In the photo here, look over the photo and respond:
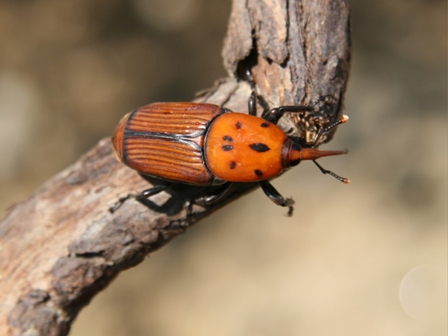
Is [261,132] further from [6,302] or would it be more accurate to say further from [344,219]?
[344,219]

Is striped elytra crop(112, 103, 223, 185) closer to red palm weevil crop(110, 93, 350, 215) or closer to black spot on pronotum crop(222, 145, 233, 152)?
red palm weevil crop(110, 93, 350, 215)

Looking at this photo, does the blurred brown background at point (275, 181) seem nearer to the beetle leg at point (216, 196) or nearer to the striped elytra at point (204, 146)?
the beetle leg at point (216, 196)

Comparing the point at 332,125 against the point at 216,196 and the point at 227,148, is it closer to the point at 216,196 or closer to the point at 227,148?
the point at 227,148

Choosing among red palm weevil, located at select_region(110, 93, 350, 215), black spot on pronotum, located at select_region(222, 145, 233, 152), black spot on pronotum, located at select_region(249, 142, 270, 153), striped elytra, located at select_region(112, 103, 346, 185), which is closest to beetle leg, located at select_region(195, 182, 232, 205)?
red palm weevil, located at select_region(110, 93, 350, 215)

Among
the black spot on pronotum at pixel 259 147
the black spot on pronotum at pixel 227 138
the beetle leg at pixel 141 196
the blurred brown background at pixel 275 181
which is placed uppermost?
the black spot on pronotum at pixel 227 138

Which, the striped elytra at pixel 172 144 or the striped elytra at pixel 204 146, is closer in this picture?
the striped elytra at pixel 204 146

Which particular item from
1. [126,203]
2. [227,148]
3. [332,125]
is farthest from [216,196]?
[332,125]

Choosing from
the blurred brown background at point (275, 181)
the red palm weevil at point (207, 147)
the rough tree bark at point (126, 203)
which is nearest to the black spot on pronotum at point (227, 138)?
the red palm weevil at point (207, 147)
